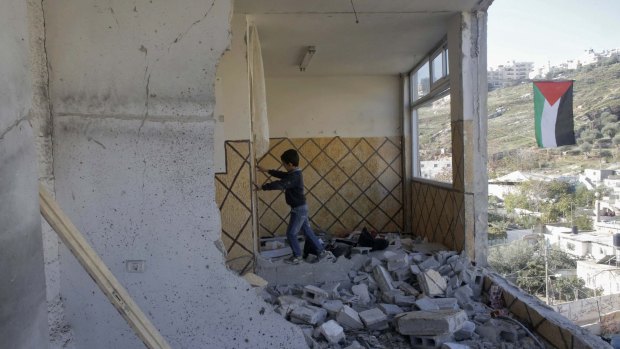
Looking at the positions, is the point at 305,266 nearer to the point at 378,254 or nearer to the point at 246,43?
the point at 378,254

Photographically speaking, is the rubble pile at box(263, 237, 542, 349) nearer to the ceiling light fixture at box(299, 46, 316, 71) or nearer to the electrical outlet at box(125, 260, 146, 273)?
the electrical outlet at box(125, 260, 146, 273)

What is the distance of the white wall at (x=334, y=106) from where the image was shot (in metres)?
8.15

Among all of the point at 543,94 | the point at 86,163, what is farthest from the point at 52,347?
the point at 543,94

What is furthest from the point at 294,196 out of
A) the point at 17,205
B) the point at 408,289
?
the point at 17,205

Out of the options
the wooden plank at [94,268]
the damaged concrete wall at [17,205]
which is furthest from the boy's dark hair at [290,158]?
the damaged concrete wall at [17,205]

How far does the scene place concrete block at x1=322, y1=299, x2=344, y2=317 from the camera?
3914mm

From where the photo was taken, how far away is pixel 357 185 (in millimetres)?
8250

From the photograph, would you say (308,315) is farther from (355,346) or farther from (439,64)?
(439,64)

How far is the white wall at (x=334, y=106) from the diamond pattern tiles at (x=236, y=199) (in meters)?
3.33

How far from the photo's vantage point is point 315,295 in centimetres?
423

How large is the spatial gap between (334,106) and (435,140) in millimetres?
2063

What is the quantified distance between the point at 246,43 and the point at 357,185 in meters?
4.11

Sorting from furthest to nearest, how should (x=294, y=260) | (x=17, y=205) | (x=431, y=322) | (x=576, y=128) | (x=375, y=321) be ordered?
(x=576, y=128), (x=294, y=260), (x=375, y=321), (x=431, y=322), (x=17, y=205)

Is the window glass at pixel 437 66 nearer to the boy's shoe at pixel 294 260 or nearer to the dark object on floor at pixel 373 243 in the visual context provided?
the dark object on floor at pixel 373 243
